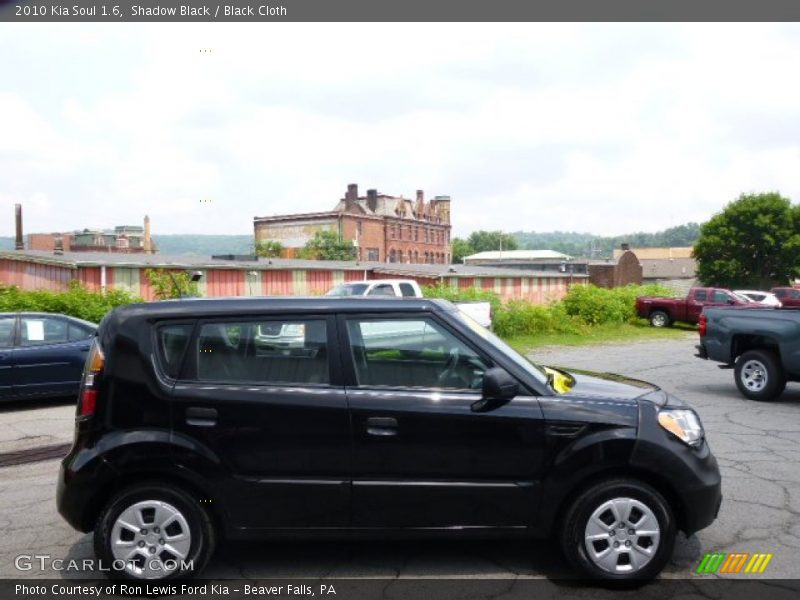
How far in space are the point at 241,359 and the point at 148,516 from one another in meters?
1.04

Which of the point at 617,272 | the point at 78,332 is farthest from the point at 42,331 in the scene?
the point at 617,272

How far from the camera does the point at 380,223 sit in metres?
89.9

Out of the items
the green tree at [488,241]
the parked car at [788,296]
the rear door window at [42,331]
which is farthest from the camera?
the green tree at [488,241]

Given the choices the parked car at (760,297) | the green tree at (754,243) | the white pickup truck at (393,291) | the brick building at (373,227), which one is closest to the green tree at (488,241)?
the brick building at (373,227)

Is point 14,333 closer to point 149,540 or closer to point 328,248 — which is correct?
point 149,540

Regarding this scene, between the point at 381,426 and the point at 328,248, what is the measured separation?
75432 millimetres

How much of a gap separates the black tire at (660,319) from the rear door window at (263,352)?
28299mm

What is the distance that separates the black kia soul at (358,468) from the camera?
13.8 ft

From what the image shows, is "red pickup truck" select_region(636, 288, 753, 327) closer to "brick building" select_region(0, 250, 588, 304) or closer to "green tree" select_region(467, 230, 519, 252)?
"brick building" select_region(0, 250, 588, 304)

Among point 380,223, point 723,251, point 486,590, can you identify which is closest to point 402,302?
point 486,590

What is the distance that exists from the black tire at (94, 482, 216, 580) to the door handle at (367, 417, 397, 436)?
110 cm

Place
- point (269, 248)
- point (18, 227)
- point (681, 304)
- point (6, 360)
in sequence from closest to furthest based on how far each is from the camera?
point (6, 360) → point (681, 304) → point (18, 227) → point (269, 248)

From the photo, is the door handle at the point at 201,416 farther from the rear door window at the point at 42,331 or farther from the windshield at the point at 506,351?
the rear door window at the point at 42,331

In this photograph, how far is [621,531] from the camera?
4215mm
